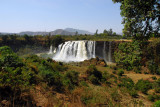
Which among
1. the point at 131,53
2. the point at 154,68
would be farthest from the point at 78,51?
the point at 131,53

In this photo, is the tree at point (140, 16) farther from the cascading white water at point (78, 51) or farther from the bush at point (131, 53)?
the cascading white water at point (78, 51)

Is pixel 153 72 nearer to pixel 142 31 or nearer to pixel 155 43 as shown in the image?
pixel 155 43

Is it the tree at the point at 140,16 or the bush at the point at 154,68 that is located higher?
the tree at the point at 140,16

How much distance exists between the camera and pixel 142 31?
355 cm

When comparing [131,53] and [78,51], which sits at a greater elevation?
[131,53]

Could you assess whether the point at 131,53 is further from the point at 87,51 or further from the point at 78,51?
the point at 78,51

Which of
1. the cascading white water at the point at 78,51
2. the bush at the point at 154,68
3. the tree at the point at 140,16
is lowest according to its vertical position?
the bush at the point at 154,68

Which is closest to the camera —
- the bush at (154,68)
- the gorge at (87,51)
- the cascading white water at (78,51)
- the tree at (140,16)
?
the tree at (140,16)

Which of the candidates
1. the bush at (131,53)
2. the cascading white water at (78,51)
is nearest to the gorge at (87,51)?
the cascading white water at (78,51)

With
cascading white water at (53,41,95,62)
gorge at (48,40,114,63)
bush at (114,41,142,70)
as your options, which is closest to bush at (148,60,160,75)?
gorge at (48,40,114,63)

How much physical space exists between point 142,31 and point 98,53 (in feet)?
68.1

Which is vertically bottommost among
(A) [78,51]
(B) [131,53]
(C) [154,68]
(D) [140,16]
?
(C) [154,68]

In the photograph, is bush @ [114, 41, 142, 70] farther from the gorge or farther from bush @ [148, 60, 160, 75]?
the gorge

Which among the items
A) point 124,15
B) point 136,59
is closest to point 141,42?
point 136,59
